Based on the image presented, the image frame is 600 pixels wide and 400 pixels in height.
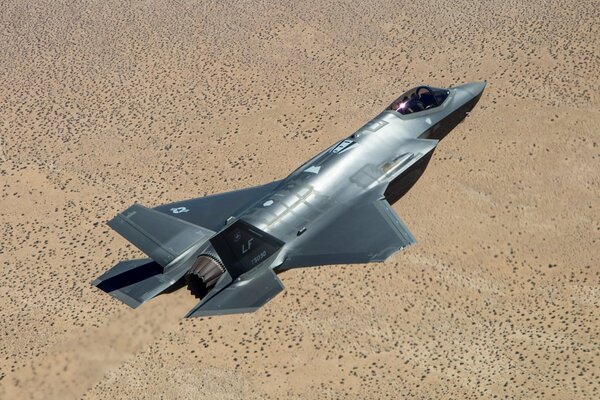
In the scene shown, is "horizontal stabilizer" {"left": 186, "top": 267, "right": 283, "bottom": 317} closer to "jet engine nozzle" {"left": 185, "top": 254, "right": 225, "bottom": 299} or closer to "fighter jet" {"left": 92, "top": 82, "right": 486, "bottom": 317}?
"fighter jet" {"left": 92, "top": 82, "right": 486, "bottom": 317}

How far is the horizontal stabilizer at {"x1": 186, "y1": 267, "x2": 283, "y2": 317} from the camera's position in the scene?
39031 millimetres

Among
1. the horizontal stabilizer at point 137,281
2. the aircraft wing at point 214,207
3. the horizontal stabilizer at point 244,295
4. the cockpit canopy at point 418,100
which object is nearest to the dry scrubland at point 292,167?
the horizontal stabilizer at point 137,281

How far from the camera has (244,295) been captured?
131 feet

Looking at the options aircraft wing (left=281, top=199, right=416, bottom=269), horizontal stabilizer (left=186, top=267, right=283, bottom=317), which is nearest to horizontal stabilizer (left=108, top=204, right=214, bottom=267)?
horizontal stabilizer (left=186, top=267, right=283, bottom=317)

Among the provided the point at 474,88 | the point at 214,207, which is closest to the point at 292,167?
the point at 214,207

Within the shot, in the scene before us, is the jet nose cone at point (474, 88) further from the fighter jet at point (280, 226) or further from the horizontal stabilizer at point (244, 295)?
the horizontal stabilizer at point (244, 295)

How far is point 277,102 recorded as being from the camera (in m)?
62.0

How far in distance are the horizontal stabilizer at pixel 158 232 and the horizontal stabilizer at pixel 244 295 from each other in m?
3.23

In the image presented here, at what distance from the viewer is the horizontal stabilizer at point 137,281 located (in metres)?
41.2

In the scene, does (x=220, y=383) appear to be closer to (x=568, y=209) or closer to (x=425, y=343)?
(x=425, y=343)

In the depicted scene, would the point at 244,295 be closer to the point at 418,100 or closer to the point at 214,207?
the point at 214,207

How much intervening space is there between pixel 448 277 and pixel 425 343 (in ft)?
14.9

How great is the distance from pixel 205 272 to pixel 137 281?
3.32 meters

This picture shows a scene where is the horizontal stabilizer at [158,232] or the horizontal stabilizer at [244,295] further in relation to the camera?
the horizontal stabilizer at [158,232]
